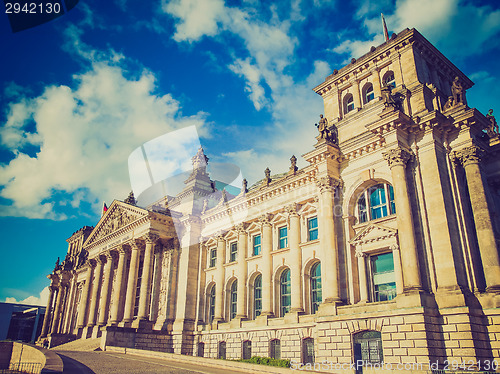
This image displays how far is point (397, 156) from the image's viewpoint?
937 inches

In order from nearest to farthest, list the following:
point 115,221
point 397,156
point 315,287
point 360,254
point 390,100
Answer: point 397,156 < point 390,100 < point 360,254 < point 315,287 < point 115,221

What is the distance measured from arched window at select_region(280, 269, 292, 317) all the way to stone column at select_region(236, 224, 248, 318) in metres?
3.69

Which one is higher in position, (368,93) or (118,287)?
(368,93)

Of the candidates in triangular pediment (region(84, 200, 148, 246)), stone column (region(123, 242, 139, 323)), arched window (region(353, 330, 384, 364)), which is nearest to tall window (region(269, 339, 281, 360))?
arched window (region(353, 330, 384, 364))

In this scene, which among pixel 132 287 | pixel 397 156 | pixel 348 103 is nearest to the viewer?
pixel 397 156

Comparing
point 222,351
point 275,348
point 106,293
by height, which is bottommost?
point 222,351

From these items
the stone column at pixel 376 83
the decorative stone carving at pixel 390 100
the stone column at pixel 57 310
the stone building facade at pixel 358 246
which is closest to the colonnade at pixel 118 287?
the stone building facade at pixel 358 246

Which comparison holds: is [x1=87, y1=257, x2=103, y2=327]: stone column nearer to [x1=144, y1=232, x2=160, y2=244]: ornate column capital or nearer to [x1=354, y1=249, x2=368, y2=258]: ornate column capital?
[x1=144, y1=232, x2=160, y2=244]: ornate column capital

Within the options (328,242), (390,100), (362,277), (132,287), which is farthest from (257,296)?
(390,100)

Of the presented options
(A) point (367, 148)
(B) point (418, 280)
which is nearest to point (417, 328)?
(B) point (418, 280)

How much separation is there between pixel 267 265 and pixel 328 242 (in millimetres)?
8565

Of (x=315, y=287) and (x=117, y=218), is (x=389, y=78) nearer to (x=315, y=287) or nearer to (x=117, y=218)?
(x=315, y=287)

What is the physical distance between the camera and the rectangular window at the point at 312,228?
31.3 metres

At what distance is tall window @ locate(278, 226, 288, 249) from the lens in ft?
112
